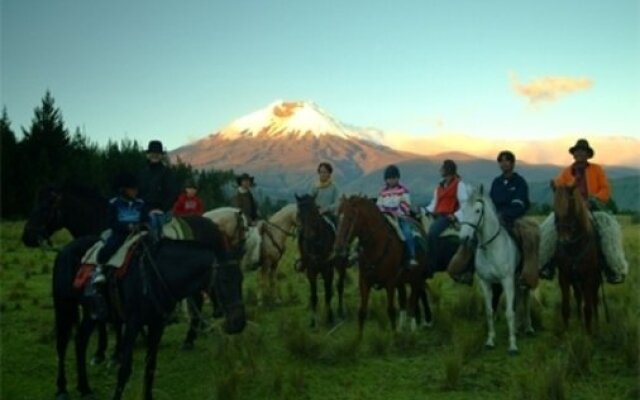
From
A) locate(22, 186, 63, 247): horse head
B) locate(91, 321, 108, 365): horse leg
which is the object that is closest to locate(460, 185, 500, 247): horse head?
locate(91, 321, 108, 365): horse leg

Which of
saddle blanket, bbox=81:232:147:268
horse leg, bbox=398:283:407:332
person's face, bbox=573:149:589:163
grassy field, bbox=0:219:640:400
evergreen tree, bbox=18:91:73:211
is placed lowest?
grassy field, bbox=0:219:640:400

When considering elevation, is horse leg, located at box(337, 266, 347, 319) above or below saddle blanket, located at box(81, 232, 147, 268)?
below

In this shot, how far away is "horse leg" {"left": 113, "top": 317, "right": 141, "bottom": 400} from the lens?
7016mm

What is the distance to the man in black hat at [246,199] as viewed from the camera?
48.9 feet

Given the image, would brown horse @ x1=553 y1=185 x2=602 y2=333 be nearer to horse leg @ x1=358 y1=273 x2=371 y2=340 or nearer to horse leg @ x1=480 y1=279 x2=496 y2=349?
horse leg @ x1=480 y1=279 x2=496 y2=349

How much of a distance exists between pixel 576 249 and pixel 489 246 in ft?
4.18

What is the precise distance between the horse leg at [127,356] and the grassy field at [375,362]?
0.99ft

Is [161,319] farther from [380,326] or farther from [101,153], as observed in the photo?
[101,153]

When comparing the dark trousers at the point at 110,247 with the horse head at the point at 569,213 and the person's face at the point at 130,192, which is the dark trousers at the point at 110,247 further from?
the horse head at the point at 569,213

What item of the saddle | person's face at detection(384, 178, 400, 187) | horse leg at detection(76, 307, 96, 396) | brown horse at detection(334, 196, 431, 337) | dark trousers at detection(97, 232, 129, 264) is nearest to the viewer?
the saddle

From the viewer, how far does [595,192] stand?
10453 millimetres

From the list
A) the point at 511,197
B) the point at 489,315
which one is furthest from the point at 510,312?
the point at 511,197

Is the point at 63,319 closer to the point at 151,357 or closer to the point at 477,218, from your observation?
the point at 151,357

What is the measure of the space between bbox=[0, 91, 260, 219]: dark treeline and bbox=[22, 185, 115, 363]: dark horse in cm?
2808
